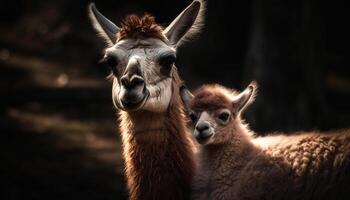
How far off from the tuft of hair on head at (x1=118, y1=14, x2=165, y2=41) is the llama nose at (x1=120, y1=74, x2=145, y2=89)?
0.67m

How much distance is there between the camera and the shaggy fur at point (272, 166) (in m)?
5.30

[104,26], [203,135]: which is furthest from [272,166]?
[104,26]

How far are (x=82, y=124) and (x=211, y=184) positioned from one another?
23.2ft

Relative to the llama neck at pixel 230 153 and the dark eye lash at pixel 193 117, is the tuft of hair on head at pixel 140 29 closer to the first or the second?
the dark eye lash at pixel 193 117

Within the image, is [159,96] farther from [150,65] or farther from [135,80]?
[135,80]

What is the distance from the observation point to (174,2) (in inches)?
599

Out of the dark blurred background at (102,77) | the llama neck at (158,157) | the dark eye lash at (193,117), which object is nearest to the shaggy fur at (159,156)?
the llama neck at (158,157)

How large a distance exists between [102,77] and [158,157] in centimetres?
863

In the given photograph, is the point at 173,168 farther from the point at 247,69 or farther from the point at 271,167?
the point at 247,69

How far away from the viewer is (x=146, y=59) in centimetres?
593

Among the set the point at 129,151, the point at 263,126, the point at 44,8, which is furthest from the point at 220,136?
the point at 44,8

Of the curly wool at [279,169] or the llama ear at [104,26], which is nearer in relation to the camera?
the curly wool at [279,169]

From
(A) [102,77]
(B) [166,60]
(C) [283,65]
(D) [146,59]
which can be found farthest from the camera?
(A) [102,77]

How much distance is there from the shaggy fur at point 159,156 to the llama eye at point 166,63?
0.73 ft
